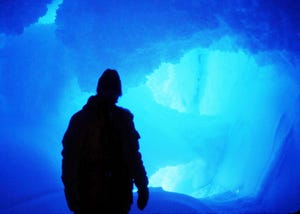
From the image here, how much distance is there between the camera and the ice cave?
875 centimetres

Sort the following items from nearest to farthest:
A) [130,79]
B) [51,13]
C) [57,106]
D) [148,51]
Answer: [148,51] < [130,79] < [57,106] < [51,13]

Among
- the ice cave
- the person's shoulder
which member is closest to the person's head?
the person's shoulder

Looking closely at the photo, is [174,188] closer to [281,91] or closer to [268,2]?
[281,91]

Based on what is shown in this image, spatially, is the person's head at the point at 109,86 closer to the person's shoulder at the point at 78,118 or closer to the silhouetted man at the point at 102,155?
the silhouetted man at the point at 102,155

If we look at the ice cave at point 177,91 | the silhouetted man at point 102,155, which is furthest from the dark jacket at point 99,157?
the ice cave at point 177,91

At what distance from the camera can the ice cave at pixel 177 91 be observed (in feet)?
28.7

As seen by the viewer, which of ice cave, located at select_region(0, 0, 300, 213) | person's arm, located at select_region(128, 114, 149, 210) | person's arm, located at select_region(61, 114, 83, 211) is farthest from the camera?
ice cave, located at select_region(0, 0, 300, 213)

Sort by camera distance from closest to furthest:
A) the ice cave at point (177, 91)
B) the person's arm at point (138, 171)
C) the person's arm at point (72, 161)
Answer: the person's arm at point (72, 161), the person's arm at point (138, 171), the ice cave at point (177, 91)

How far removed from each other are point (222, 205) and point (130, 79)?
732 centimetres

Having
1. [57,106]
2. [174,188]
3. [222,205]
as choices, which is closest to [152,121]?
[174,188]

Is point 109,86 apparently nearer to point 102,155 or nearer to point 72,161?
point 102,155

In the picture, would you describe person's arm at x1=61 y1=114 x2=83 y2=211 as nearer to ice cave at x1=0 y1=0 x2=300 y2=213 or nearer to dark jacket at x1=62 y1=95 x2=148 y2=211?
dark jacket at x1=62 y1=95 x2=148 y2=211

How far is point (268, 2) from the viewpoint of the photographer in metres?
8.43

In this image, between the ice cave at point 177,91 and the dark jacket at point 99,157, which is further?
the ice cave at point 177,91
